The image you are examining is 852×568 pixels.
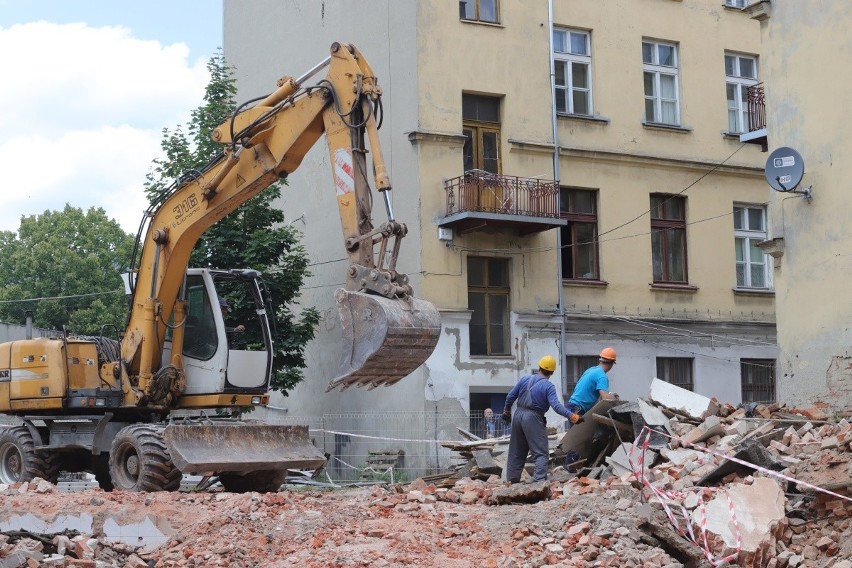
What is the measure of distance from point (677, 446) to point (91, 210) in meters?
47.0

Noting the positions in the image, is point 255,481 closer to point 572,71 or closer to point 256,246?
point 256,246

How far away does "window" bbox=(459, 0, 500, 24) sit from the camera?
949 inches

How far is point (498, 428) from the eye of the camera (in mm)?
22234

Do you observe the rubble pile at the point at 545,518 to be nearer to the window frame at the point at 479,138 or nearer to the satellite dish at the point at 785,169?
the satellite dish at the point at 785,169

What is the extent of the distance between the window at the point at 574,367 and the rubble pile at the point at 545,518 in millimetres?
10733

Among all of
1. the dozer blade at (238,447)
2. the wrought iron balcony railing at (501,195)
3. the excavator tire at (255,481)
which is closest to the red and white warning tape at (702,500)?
the dozer blade at (238,447)

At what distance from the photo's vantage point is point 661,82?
26750mm

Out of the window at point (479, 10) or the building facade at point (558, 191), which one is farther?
the window at point (479, 10)

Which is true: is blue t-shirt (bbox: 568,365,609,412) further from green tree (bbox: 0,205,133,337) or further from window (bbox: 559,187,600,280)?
green tree (bbox: 0,205,133,337)

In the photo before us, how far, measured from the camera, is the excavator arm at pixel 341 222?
37.3ft

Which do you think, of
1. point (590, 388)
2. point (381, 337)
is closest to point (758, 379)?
point (590, 388)

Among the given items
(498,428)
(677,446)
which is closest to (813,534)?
(677,446)

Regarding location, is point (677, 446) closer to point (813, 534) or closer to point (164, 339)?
point (813, 534)

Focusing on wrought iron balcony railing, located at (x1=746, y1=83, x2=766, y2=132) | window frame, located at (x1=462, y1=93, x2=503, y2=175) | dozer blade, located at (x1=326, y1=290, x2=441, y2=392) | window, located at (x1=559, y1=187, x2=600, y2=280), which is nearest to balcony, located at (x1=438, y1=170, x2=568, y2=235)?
window frame, located at (x1=462, y1=93, x2=503, y2=175)
